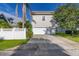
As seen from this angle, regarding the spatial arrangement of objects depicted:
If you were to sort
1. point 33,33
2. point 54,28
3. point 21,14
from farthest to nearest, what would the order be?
point 21,14 → point 33,33 → point 54,28

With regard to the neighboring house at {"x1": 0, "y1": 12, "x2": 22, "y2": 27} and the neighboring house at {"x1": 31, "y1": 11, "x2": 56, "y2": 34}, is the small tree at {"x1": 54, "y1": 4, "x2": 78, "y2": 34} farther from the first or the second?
the neighboring house at {"x1": 0, "y1": 12, "x2": 22, "y2": 27}

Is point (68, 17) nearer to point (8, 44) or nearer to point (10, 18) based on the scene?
point (10, 18)

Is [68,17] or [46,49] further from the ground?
[68,17]

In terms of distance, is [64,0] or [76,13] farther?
[76,13]

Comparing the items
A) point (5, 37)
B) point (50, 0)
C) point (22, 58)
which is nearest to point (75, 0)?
point (50, 0)

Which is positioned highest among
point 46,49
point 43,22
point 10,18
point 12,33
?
point 10,18

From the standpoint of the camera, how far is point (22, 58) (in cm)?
632

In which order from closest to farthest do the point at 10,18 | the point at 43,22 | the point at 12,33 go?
the point at 12,33, the point at 10,18, the point at 43,22

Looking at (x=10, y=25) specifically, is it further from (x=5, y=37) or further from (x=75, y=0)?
(x=75, y=0)

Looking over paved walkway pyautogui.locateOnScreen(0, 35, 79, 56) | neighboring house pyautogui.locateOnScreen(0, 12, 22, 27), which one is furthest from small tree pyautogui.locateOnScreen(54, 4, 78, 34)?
neighboring house pyautogui.locateOnScreen(0, 12, 22, 27)

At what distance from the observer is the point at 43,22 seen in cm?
1598

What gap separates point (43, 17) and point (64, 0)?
9.70 metres

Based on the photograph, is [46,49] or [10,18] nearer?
[46,49]

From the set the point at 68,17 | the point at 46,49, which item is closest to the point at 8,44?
the point at 46,49
